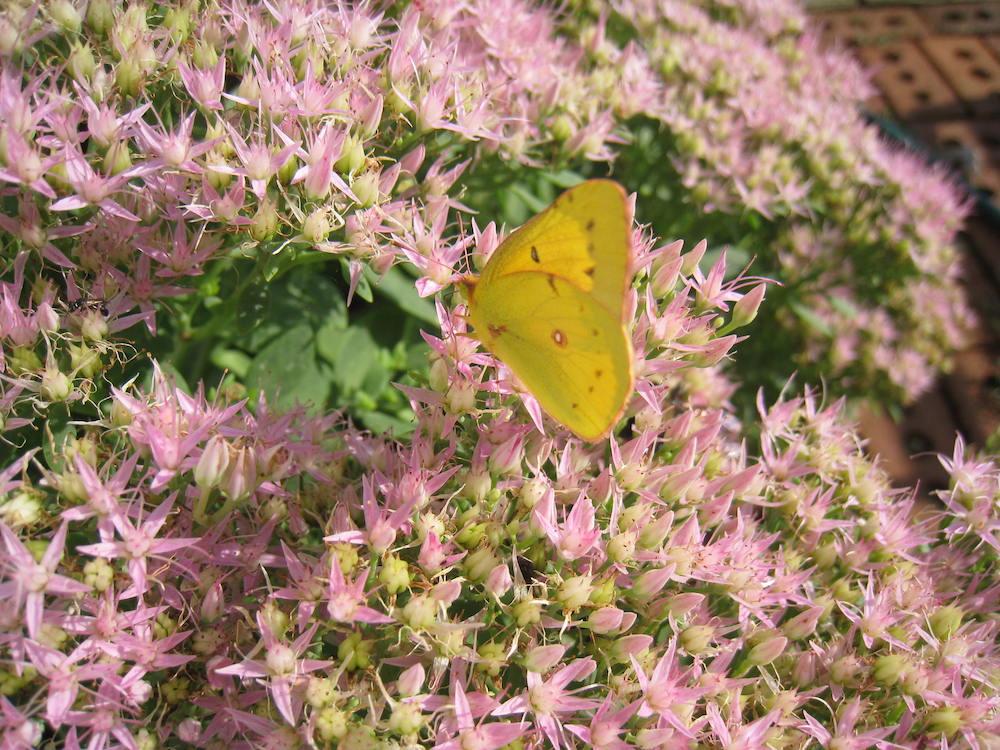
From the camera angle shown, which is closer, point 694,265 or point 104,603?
point 104,603

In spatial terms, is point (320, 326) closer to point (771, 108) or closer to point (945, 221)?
point (771, 108)

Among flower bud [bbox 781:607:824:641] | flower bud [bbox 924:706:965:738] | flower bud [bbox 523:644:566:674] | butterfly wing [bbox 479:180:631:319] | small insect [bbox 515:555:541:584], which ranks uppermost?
butterfly wing [bbox 479:180:631:319]

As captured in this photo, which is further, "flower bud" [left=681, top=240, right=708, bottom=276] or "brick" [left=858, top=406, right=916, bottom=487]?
"brick" [left=858, top=406, right=916, bottom=487]

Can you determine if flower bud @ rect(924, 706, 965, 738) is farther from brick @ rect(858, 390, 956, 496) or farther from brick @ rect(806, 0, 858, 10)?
brick @ rect(806, 0, 858, 10)

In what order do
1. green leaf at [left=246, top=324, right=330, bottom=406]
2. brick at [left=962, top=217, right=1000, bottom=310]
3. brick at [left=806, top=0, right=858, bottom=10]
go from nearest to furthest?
green leaf at [left=246, top=324, right=330, bottom=406] < brick at [left=962, top=217, right=1000, bottom=310] < brick at [left=806, top=0, right=858, bottom=10]

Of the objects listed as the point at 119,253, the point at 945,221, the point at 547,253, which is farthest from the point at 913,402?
the point at 119,253

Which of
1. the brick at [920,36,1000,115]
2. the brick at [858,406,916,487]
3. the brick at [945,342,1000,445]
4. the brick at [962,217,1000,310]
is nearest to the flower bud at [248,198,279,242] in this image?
the brick at [858,406,916,487]

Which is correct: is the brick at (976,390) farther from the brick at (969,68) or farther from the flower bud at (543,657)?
the flower bud at (543,657)

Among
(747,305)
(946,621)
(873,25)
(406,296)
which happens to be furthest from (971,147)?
(406,296)
